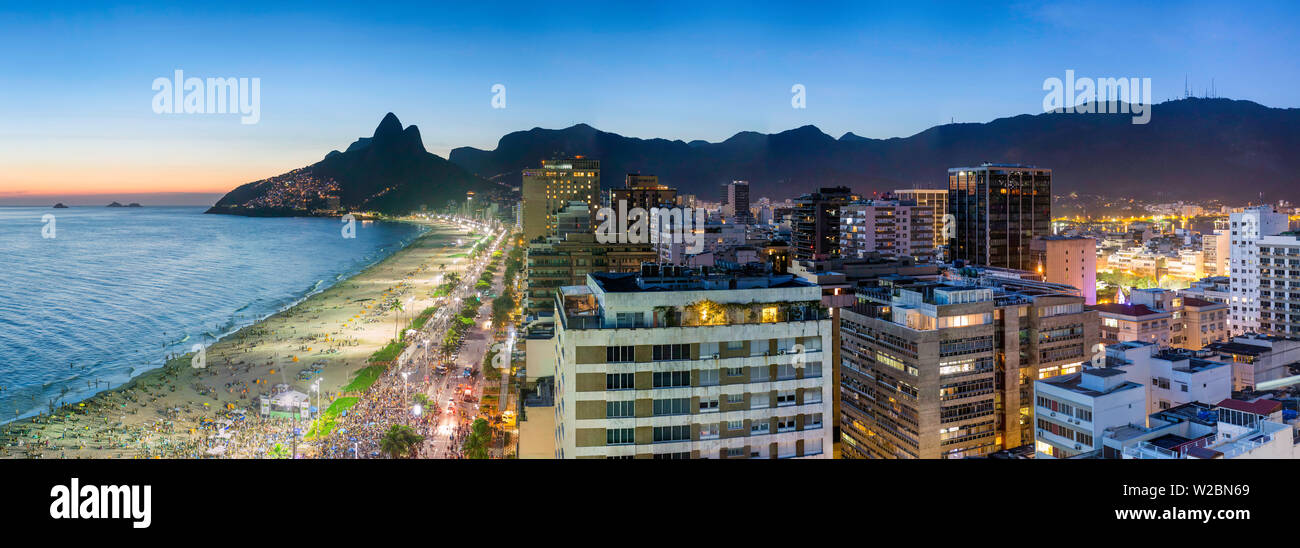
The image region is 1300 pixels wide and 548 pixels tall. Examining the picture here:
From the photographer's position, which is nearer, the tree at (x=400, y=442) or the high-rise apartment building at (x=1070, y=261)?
the tree at (x=400, y=442)

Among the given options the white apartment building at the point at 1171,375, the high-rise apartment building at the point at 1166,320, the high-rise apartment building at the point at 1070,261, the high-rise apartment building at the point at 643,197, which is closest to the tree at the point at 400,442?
the white apartment building at the point at 1171,375

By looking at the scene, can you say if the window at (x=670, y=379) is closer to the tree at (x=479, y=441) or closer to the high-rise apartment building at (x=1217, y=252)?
the tree at (x=479, y=441)

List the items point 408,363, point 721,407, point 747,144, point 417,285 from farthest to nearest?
point 747,144
point 417,285
point 408,363
point 721,407

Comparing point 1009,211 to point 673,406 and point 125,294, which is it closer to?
point 673,406

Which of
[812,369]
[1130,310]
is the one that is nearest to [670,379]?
[812,369]


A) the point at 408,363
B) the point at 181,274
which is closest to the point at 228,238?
the point at 181,274

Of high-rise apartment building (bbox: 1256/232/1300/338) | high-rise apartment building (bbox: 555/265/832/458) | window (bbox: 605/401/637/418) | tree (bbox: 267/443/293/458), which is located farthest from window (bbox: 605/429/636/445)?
high-rise apartment building (bbox: 1256/232/1300/338)
